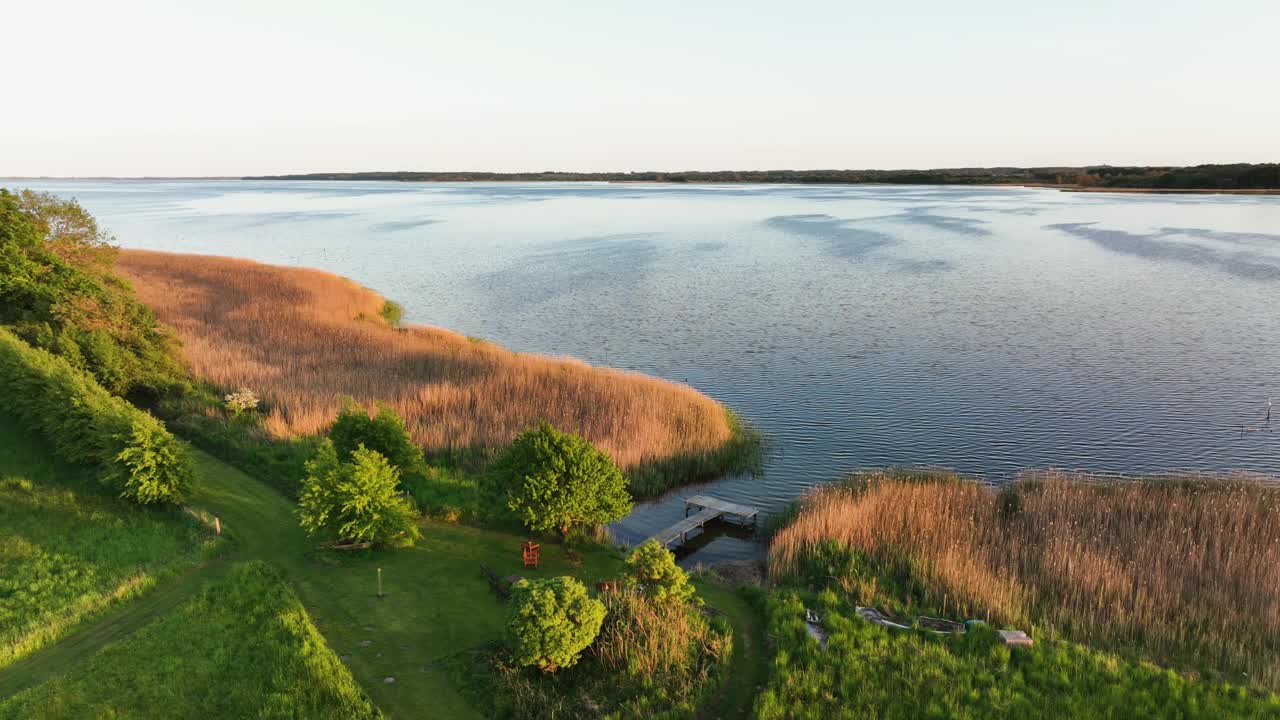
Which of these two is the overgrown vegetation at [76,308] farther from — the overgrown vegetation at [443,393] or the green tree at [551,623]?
the green tree at [551,623]

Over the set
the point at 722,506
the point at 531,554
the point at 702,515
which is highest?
the point at 531,554

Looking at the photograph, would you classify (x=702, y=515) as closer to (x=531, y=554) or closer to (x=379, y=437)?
(x=531, y=554)

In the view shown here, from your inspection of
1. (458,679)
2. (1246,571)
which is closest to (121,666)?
(458,679)

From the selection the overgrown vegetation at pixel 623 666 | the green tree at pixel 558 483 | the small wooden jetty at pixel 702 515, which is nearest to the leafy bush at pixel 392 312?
the small wooden jetty at pixel 702 515

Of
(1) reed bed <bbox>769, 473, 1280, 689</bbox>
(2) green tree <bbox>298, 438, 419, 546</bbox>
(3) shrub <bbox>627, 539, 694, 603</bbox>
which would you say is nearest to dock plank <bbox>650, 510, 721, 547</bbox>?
(1) reed bed <bbox>769, 473, 1280, 689</bbox>

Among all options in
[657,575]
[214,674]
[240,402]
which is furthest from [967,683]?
[240,402]

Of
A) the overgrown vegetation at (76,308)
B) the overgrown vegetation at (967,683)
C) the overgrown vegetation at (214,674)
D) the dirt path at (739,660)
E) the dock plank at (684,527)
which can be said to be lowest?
the dock plank at (684,527)
